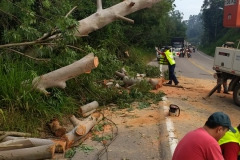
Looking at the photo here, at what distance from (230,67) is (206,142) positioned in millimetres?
7554

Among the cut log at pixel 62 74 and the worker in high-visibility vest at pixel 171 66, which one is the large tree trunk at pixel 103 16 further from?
the worker in high-visibility vest at pixel 171 66

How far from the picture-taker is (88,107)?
752cm

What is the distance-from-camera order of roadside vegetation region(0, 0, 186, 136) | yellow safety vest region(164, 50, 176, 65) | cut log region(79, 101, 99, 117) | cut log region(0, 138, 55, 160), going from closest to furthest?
cut log region(0, 138, 55, 160)
roadside vegetation region(0, 0, 186, 136)
cut log region(79, 101, 99, 117)
yellow safety vest region(164, 50, 176, 65)

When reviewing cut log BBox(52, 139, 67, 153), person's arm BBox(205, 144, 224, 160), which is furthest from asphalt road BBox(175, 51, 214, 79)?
person's arm BBox(205, 144, 224, 160)

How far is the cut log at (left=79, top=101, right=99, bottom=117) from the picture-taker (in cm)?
733

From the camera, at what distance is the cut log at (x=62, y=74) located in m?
6.40

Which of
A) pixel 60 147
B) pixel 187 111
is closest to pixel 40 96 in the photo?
pixel 60 147

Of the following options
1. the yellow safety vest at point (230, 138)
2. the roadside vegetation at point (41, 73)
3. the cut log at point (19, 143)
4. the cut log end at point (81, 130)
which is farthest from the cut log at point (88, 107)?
the yellow safety vest at point (230, 138)

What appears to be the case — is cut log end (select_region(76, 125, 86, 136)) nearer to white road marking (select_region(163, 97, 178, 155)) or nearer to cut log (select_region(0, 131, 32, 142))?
cut log (select_region(0, 131, 32, 142))

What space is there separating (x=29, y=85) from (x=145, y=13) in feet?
61.4

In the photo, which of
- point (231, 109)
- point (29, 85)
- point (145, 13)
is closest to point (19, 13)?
point (29, 85)

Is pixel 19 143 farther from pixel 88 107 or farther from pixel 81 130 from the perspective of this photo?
pixel 88 107

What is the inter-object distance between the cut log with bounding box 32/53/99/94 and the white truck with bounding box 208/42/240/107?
16.7 feet

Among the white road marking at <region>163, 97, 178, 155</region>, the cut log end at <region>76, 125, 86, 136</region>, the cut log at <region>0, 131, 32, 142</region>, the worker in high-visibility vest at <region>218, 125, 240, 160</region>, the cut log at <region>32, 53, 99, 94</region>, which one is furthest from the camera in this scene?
the cut log at <region>32, 53, 99, 94</region>
